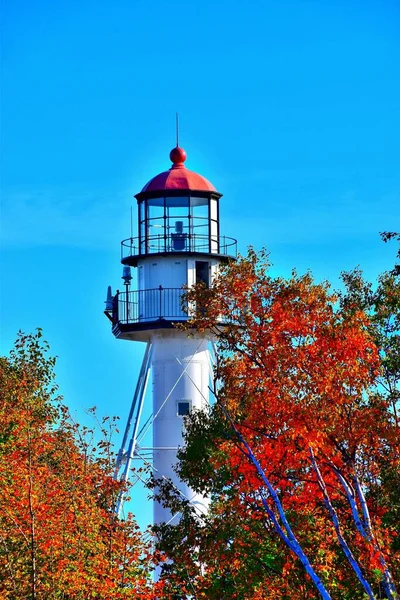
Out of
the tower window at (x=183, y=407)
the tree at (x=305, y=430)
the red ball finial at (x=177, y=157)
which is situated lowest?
the tree at (x=305, y=430)

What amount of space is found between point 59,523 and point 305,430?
968 centimetres

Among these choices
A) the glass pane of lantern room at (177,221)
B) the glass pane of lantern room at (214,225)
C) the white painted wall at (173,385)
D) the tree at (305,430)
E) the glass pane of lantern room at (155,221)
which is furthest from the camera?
the glass pane of lantern room at (214,225)

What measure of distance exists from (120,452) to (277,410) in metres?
24.3

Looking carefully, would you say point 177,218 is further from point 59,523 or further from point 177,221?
point 59,523

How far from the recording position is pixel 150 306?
5578 cm

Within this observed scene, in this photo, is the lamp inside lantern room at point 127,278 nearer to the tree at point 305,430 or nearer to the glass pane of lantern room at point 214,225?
the glass pane of lantern room at point 214,225

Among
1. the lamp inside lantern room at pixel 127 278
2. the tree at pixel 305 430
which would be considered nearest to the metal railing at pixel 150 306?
the lamp inside lantern room at pixel 127 278

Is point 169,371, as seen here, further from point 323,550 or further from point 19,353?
point 323,550

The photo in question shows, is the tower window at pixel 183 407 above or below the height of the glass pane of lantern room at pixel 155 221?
below

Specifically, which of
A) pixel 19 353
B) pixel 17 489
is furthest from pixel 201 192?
pixel 17 489

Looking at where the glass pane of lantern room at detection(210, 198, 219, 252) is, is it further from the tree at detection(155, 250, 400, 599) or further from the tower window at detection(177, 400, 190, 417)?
the tree at detection(155, 250, 400, 599)

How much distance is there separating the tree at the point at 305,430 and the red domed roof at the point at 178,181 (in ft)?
61.8

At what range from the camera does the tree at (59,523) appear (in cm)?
3550

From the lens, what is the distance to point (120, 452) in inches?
2181
